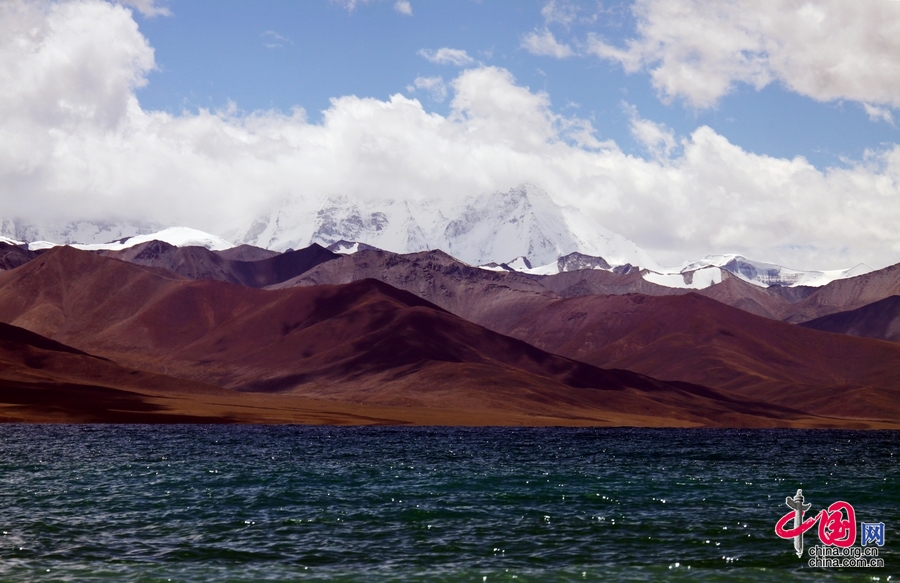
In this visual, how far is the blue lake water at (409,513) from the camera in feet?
119

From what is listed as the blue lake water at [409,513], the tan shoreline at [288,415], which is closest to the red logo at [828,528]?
the blue lake water at [409,513]

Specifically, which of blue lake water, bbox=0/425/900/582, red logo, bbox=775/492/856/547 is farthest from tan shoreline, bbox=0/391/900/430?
red logo, bbox=775/492/856/547

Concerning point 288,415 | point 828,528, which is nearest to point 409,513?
point 828,528

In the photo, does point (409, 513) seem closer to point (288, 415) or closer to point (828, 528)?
point (828, 528)

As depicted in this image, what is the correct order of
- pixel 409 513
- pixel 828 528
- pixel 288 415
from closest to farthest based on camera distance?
pixel 828 528, pixel 409 513, pixel 288 415

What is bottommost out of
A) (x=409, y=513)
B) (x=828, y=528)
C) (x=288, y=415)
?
(x=409, y=513)

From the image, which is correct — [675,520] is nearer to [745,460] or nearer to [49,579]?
[49,579]

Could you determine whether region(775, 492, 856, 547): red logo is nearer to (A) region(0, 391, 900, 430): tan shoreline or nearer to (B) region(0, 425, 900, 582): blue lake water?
(B) region(0, 425, 900, 582): blue lake water

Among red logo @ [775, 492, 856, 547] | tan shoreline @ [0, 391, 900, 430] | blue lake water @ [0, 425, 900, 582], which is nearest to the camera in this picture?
blue lake water @ [0, 425, 900, 582]

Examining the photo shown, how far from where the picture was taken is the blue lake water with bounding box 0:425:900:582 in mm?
36188

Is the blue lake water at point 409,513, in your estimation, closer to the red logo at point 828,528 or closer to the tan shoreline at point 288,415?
the red logo at point 828,528

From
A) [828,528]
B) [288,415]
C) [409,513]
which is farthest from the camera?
[288,415]

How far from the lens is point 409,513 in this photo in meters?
48.4

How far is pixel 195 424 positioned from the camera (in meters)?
137
